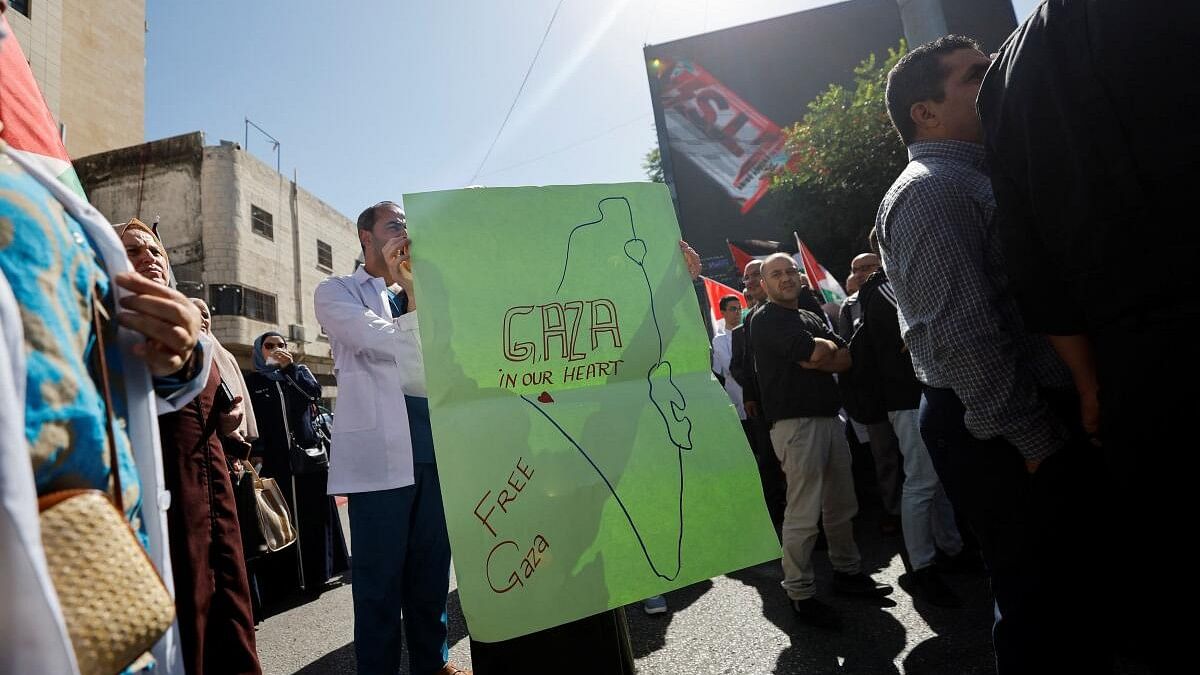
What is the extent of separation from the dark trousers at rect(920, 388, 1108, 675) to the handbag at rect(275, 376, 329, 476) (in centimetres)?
420

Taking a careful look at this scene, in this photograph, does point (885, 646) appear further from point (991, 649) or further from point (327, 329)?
point (327, 329)

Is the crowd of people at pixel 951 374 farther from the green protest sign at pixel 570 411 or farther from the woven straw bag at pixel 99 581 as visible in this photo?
the green protest sign at pixel 570 411

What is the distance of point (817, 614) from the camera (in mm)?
2760

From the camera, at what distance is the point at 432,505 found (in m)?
2.17

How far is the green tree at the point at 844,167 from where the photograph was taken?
15.7m

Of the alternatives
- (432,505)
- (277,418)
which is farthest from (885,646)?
(277,418)

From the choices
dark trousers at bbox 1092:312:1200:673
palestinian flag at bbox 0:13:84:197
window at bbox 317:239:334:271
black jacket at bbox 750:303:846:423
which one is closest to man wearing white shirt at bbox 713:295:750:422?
black jacket at bbox 750:303:846:423

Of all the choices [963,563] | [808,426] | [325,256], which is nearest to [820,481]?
[808,426]

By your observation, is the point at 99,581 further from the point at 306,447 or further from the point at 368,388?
the point at 306,447

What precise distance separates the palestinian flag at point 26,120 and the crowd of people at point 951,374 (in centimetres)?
33

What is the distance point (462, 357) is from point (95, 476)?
62cm

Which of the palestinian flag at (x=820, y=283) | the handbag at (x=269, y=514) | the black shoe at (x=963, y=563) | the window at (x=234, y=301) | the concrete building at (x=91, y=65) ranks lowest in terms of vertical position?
the black shoe at (x=963, y=563)

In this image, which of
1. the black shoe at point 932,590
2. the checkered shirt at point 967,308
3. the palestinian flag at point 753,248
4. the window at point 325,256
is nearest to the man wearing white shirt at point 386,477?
the checkered shirt at point 967,308

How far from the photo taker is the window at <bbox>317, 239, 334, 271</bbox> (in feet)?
68.8
